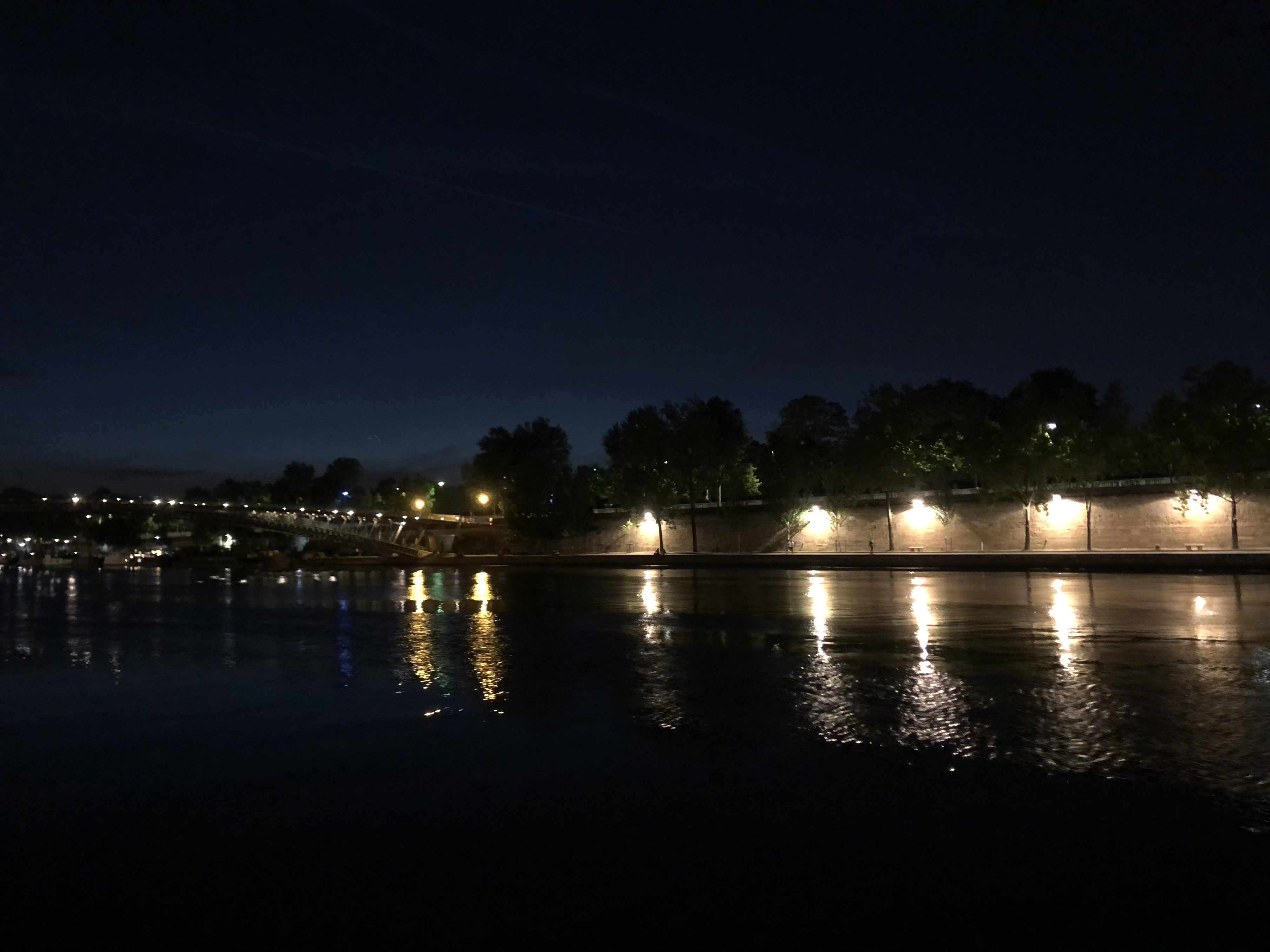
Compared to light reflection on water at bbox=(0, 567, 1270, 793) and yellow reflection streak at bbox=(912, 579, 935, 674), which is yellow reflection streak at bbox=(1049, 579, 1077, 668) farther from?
yellow reflection streak at bbox=(912, 579, 935, 674)

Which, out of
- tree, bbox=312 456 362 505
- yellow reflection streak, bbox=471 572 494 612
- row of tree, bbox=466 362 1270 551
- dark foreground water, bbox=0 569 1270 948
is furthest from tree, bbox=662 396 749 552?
tree, bbox=312 456 362 505

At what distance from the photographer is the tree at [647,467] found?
59.9 meters

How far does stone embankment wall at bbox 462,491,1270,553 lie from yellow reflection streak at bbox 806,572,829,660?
2055 centimetres

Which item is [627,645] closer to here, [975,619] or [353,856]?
[975,619]

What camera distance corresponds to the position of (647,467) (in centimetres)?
6044

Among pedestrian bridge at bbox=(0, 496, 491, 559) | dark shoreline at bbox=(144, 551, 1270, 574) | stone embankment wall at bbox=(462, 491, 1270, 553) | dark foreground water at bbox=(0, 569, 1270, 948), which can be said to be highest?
pedestrian bridge at bbox=(0, 496, 491, 559)

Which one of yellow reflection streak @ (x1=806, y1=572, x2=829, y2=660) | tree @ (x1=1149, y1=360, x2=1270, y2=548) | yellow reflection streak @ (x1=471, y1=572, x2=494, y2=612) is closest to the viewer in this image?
yellow reflection streak @ (x1=806, y1=572, x2=829, y2=660)

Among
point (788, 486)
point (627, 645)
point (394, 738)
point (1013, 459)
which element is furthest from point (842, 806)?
point (788, 486)

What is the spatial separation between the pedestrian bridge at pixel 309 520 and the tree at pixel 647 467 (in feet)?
77.6

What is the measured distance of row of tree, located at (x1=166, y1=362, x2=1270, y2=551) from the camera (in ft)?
133

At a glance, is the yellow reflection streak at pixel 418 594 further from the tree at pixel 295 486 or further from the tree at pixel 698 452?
the tree at pixel 295 486

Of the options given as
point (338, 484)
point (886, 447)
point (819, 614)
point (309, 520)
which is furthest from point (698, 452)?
point (338, 484)

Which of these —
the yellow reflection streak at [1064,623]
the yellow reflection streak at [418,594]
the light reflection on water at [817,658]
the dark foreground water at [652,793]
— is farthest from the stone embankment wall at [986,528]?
the dark foreground water at [652,793]

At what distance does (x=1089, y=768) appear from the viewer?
22.4 ft
